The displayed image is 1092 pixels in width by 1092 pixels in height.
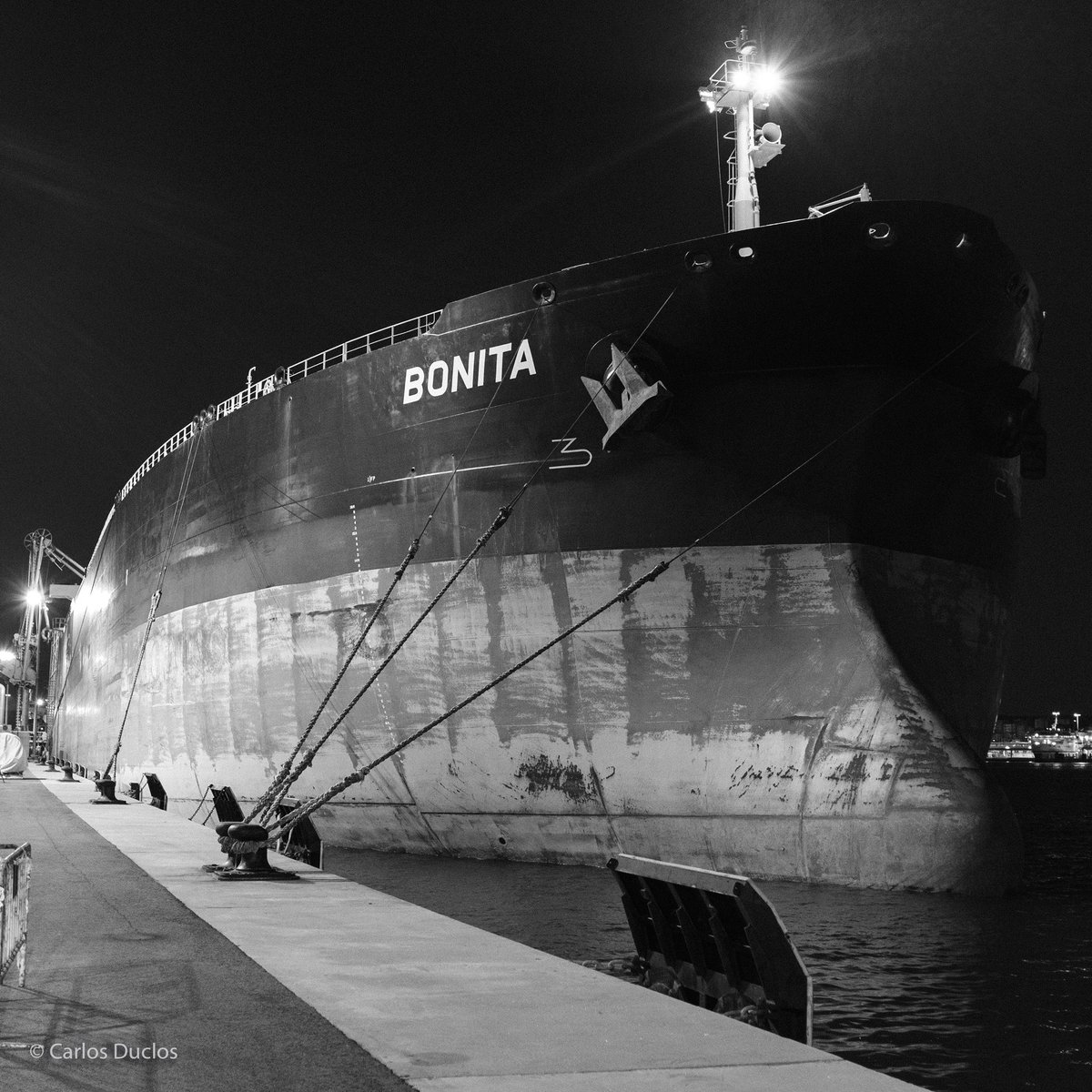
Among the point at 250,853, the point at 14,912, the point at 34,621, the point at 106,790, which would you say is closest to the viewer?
the point at 14,912

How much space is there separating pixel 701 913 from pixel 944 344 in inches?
340

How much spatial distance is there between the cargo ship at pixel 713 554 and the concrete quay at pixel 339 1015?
499 cm

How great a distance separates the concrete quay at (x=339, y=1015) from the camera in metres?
4.04

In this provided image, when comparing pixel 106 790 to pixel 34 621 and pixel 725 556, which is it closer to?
pixel 725 556

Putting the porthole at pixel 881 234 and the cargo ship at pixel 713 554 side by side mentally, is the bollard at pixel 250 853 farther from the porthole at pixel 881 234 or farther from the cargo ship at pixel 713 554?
the porthole at pixel 881 234

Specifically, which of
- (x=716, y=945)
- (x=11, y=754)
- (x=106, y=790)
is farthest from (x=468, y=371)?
(x=11, y=754)

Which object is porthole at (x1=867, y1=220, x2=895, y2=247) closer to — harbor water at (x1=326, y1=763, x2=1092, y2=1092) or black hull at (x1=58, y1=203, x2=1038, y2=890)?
black hull at (x1=58, y1=203, x2=1038, y2=890)

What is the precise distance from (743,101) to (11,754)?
2534 centimetres

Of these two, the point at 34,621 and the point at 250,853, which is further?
the point at 34,621

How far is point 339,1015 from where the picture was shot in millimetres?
4934

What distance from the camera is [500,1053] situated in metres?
4.35

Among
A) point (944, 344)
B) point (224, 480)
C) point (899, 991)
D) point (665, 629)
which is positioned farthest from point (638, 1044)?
point (224, 480)

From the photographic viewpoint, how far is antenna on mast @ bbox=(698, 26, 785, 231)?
55.0 feet

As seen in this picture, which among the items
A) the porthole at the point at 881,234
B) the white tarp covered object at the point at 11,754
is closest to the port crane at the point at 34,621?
the white tarp covered object at the point at 11,754
